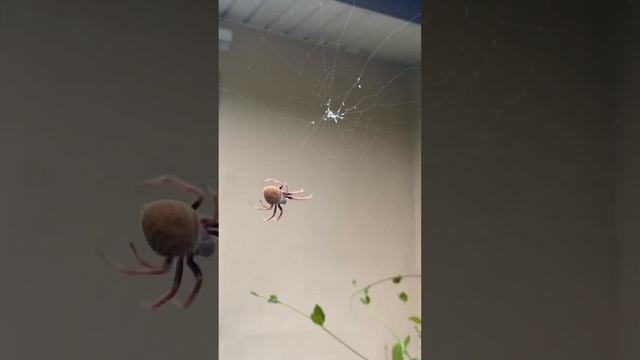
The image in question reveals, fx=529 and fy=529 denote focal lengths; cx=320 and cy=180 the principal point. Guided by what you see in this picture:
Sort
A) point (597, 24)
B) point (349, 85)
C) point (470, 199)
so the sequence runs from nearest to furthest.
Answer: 1. point (349, 85)
2. point (470, 199)
3. point (597, 24)

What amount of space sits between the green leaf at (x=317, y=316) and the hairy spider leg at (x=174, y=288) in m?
0.22

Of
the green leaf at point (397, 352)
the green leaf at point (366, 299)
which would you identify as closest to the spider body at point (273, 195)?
the green leaf at point (366, 299)

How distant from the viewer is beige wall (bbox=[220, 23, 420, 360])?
0.79 metres

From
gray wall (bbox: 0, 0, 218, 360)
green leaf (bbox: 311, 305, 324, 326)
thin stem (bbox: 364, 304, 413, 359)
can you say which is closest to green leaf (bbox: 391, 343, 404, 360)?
thin stem (bbox: 364, 304, 413, 359)

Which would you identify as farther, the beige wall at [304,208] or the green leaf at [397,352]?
the green leaf at [397,352]

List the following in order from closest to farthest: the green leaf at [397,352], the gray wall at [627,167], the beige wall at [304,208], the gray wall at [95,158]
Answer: the gray wall at [95,158]
the beige wall at [304,208]
the green leaf at [397,352]
the gray wall at [627,167]

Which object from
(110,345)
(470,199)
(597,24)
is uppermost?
(597,24)

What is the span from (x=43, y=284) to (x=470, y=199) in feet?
2.43

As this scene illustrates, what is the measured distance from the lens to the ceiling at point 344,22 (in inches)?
31.4

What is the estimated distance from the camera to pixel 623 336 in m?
1.19

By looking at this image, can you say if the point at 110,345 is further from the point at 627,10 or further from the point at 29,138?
the point at 627,10

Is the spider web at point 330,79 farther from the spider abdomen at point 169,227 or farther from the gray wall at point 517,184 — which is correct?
the spider abdomen at point 169,227

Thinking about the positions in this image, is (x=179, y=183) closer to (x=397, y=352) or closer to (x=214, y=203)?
(x=214, y=203)

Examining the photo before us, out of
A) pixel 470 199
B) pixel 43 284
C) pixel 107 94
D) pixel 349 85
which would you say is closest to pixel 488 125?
pixel 470 199
